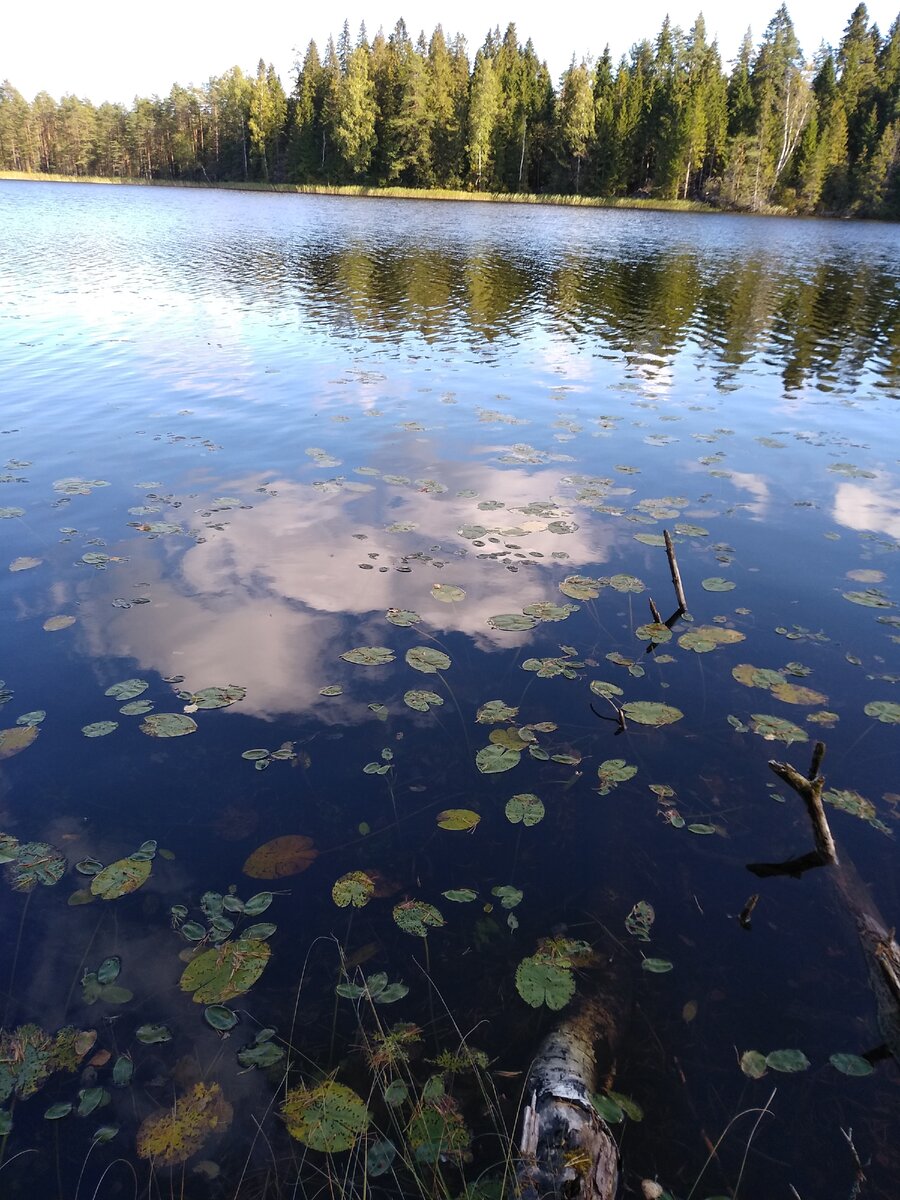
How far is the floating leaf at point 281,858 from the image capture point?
4.20 m

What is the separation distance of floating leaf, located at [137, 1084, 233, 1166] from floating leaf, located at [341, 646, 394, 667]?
3461 mm

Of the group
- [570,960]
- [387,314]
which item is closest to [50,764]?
[570,960]

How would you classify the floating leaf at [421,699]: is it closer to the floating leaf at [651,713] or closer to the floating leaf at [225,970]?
the floating leaf at [651,713]

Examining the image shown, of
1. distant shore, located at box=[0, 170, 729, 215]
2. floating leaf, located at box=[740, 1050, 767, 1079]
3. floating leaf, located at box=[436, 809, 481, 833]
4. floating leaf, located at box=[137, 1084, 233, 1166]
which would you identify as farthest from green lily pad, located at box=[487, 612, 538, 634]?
distant shore, located at box=[0, 170, 729, 215]

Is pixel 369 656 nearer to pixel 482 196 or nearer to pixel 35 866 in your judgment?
pixel 35 866

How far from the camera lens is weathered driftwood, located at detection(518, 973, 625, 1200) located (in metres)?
2.57

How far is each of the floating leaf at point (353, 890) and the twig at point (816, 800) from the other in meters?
2.60

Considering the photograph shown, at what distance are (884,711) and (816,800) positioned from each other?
2.18 meters

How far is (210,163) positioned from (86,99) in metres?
44.1

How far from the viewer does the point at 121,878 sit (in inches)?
162

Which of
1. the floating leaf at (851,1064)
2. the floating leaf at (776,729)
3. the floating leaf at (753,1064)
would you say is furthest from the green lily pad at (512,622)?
the floating leaf at (851,1064)

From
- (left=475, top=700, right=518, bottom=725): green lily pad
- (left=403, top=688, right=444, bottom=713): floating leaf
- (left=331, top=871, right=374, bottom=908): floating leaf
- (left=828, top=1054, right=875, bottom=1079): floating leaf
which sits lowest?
(left=828, top=1054, right=875, bottom=1079): floating leaf

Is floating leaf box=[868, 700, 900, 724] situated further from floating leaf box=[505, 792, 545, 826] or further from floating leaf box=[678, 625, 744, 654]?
floating leaf box=[505, 792, 545, 826]

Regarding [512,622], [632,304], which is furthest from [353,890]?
[632,304]
